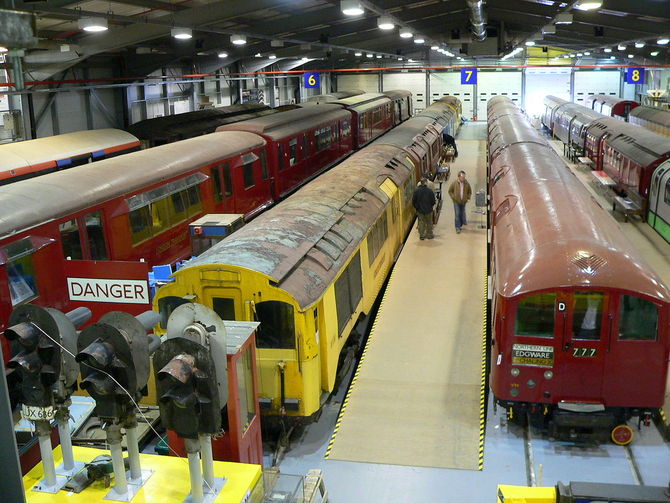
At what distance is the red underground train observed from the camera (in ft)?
22.9

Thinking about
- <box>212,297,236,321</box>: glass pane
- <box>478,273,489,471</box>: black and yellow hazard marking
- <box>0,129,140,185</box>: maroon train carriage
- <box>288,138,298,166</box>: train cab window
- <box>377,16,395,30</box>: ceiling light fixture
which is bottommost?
<box>478,273,489,471</box>: black and yellow hazard marking

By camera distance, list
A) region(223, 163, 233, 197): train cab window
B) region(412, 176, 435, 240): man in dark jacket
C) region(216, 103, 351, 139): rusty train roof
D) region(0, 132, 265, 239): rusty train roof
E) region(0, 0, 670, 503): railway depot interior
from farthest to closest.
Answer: region(216, 103, 351, 139): rusty train roof → region(412, 176, 435, 240): man in dark jacket → region(223, 163, 233, 197): train cab window → region(0, 132, 265, 239): rusty train roof → region(0, 0, 670, 503): railway depot interior

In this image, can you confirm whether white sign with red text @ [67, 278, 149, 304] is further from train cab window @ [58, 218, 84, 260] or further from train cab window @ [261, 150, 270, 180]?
train cab window @ [261, 150, 270, 180]

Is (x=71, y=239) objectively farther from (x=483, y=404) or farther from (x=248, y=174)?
(x=248, y=174)

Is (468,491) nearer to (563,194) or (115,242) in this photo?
(563,194)

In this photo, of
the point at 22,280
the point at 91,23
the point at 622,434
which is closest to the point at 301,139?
the point at 91,23

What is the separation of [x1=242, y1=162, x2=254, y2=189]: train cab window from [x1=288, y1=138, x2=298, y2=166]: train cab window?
8.79 feet

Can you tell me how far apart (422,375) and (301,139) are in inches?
474

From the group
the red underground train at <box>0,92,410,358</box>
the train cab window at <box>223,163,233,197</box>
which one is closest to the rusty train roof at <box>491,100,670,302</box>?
the red underground train at <box>0,92,410,358</box>

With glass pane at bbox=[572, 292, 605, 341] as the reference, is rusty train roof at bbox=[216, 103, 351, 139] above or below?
above

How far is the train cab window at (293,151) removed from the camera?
1888cm

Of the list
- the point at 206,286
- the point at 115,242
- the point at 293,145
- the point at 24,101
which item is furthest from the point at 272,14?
the point at 206,286

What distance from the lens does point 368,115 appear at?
29000mm

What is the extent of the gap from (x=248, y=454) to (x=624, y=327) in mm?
4265
